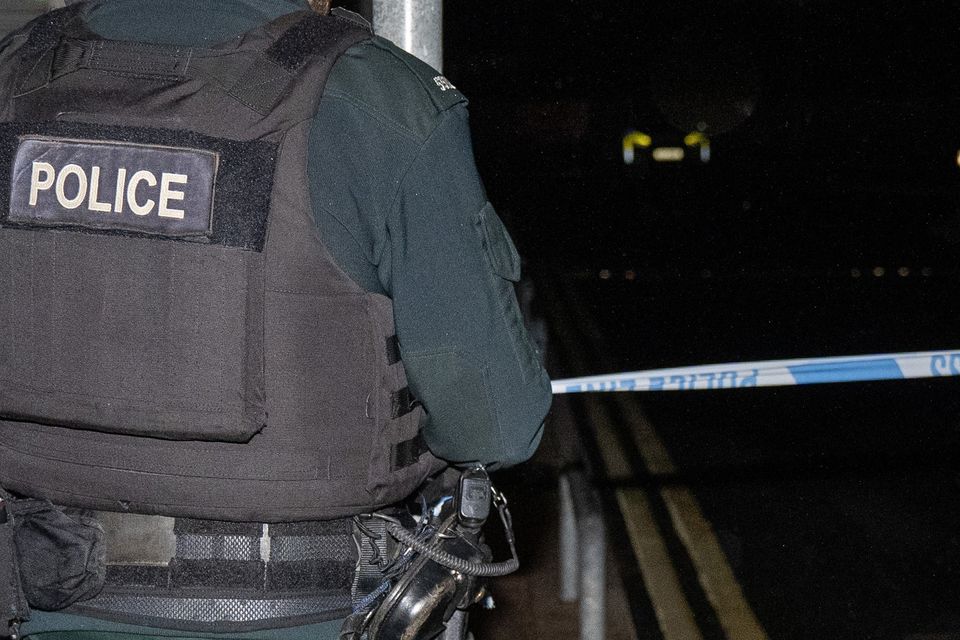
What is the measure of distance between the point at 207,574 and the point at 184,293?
0.46m

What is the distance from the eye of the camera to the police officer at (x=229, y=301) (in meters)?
1.70

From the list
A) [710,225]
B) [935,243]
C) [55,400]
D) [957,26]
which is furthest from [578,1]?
[55,400]

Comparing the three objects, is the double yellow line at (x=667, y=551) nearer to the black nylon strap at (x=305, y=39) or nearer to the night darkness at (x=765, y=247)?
A: the night darkness at (x=765, y=247)

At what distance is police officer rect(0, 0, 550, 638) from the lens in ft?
5.58

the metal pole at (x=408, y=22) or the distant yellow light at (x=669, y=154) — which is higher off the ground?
the metal pole at (x=408, y=22)

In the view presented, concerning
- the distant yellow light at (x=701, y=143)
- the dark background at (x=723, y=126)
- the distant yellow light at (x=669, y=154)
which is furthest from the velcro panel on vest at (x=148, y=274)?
the distant yellow light at (x=669, y=154)

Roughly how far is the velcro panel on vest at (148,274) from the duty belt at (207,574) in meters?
0.18

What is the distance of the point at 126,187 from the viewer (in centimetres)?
171

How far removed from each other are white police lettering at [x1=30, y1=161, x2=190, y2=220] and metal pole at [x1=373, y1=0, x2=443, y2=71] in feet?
2.18

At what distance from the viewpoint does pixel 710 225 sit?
28.8 m

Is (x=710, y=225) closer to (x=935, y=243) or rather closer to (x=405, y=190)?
(x=935, y=243)

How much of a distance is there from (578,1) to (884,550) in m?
53.4

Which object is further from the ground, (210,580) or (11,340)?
(11,340)

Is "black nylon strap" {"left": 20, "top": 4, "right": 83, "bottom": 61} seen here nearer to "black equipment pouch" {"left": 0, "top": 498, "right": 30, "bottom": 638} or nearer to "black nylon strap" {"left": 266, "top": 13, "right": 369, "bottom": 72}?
"black nylon strap" {"left": 266, "top": 13, "right": 369, "bottom": 72}
